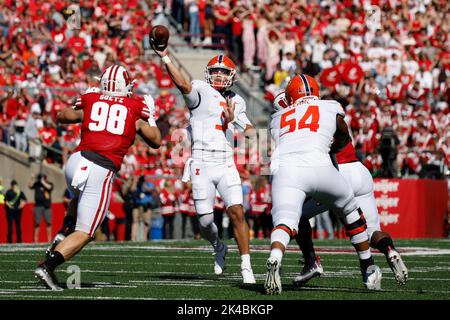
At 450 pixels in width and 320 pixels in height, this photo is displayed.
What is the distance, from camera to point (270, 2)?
93.1 feet

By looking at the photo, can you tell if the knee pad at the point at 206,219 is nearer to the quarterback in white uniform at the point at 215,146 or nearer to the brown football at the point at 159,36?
the quarterback in white uniform at the point at 215,146

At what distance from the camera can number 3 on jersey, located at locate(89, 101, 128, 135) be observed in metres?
9.82

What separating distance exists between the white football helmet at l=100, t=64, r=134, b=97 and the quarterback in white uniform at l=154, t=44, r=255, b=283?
105cm

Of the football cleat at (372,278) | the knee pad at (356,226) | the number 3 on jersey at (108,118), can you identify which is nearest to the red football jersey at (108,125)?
the number 3 on jersey at (108,118)

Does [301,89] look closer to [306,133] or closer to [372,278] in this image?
[306,133]

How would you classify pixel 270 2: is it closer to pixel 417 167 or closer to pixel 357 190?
pixel 417 167

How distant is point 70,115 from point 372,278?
2844 millimetres

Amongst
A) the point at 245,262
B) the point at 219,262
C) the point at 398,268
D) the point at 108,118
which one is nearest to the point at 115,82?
the point at 108,118

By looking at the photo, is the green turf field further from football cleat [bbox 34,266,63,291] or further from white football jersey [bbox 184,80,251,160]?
white football jersey [bbox 184,80,251,160]

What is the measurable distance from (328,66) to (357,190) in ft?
50.9

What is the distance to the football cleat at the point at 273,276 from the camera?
8891 millimetres

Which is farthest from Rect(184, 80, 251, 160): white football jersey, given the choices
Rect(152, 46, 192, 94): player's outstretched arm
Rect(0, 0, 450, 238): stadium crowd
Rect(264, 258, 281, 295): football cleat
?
Rect(0, 0, 450, 238): stadium crowd

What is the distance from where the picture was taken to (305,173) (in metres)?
9.23

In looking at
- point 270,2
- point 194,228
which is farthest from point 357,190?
point 270,2
